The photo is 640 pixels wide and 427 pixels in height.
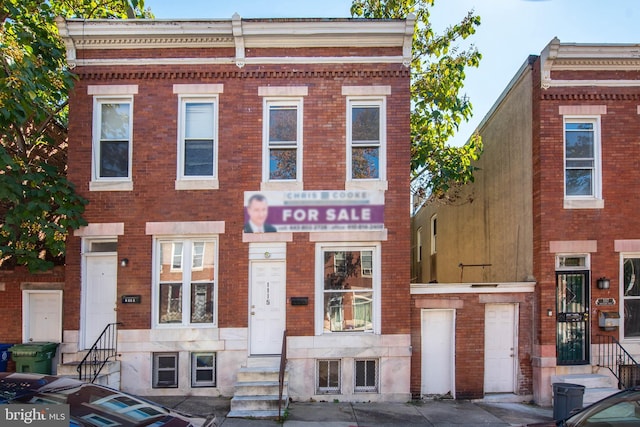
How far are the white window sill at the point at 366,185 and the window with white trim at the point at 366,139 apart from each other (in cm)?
11

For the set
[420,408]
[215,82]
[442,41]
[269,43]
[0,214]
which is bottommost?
[420,408]

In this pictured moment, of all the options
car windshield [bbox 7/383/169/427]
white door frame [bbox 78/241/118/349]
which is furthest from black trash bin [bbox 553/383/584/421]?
white door frame [bbox 78/241/118/349]

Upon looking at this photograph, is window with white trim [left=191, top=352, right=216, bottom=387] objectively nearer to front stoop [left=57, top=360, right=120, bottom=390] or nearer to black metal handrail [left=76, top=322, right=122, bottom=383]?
front stoop [left=57, top=360, right=120, bottom=390]

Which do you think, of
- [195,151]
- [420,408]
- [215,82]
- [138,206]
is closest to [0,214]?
[138,206]

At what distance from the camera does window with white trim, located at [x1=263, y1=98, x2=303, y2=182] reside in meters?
10.2

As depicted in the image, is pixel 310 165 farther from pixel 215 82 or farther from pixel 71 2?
pixel 71 2

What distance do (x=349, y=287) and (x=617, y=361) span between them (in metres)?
5.68

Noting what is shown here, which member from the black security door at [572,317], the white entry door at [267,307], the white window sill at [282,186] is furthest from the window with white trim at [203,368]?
the black security door at [572,317]

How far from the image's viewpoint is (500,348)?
33.5ft

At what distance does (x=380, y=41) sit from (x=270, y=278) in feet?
17.9

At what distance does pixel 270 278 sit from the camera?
1002cm

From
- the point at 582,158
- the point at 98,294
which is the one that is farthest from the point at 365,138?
the point at 98,294

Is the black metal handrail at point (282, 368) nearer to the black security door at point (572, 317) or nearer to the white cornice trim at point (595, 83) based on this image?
the black security door at point (572, 317)

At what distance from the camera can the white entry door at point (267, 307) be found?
32.5 feet
